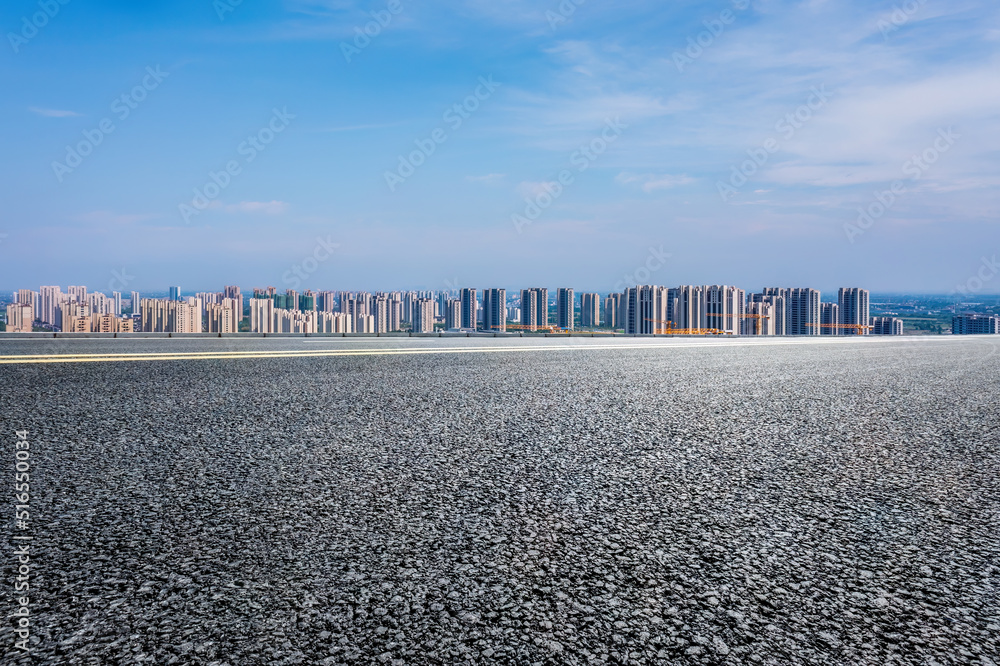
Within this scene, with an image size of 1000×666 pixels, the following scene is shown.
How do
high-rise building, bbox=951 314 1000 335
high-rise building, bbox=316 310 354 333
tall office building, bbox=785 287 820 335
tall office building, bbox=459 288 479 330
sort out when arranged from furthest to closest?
tall office building, bbox=459 288 479 330, tall office building, bbox=785 287 820 335, high-rise building, bbox=951 314 1000 335, high-rise building, bbox=316 310 354 333

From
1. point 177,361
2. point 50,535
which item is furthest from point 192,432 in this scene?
point 177,361

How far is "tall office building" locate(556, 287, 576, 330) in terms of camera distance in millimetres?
63688

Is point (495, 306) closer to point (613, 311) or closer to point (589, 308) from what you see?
point (589, 308)

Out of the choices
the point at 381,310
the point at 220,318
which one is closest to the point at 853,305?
the point at 381,310

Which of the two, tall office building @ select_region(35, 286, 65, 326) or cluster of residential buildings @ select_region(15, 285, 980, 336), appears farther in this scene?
cluster of residential buildings @ select_region(15, 285, 980, 336)

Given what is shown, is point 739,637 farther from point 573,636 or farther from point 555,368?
point 555,368

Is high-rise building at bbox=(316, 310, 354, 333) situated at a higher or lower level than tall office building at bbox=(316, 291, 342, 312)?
lower

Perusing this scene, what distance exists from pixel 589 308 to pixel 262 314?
123 ft

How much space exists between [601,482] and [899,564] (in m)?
1.28

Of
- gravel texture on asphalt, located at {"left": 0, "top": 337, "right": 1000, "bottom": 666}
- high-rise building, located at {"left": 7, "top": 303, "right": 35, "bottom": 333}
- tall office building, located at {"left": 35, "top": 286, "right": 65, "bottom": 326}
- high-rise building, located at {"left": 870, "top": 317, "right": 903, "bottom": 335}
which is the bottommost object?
gravel texture on asphalt, located at {"left": 0, "top": 337, "right": 1000, "bottom": 666}

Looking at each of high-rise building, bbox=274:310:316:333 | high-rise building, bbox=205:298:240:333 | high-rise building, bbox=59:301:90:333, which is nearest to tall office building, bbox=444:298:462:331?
high-rise building, bbox=274:310:316:333

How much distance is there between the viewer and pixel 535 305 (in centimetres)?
6569

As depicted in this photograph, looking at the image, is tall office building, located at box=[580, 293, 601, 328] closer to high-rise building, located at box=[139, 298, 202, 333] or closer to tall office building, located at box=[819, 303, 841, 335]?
tall office building, located at box=[819, 303, 841, 335]

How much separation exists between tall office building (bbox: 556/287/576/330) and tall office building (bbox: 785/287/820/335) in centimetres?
1890
